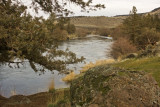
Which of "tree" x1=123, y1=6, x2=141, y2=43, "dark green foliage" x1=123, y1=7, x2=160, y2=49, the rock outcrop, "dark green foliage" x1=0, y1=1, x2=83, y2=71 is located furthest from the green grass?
"tree" x1=123, y1=6, x2=141, y2=43

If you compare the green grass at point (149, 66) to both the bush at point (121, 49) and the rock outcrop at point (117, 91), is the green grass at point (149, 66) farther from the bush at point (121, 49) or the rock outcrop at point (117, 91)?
the bush at point (121, 49)

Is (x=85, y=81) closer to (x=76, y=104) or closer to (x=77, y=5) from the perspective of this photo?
(x=76, y=104)

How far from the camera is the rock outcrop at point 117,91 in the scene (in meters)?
3.87

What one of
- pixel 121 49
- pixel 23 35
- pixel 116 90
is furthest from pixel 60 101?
pixel 121 49

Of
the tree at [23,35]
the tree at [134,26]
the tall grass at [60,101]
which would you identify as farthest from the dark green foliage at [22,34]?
the tree at [134,26]

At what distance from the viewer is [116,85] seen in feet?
13.3

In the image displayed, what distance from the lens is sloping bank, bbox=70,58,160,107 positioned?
12.7ft

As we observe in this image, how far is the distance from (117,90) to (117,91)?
0.02 meters

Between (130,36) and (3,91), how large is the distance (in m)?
35.9

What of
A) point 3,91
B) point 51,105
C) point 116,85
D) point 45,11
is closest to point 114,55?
point 3,91

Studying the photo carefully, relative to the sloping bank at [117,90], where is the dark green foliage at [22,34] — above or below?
above

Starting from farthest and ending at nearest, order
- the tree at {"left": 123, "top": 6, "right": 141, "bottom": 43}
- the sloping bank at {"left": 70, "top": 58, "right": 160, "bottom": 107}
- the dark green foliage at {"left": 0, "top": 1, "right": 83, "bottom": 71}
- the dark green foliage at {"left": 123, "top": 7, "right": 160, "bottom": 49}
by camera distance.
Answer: the tree at {"left": 123, "top": 6, "right": 141, "bottom": 43}
the dark green foliage at {"left": 123, "top": 7, "right": 160, "bottom": 49}
the dark green foliage at {"left": 0, "top": 1, "right": 83, "bottom": 71}
the sloping bank at {"left": 70, "top": 58, "right": 160, "bottom": 107}

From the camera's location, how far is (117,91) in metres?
3.93

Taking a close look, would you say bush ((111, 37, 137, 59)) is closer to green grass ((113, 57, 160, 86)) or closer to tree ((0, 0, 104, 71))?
green grass ((113, 57, 160, 86))
